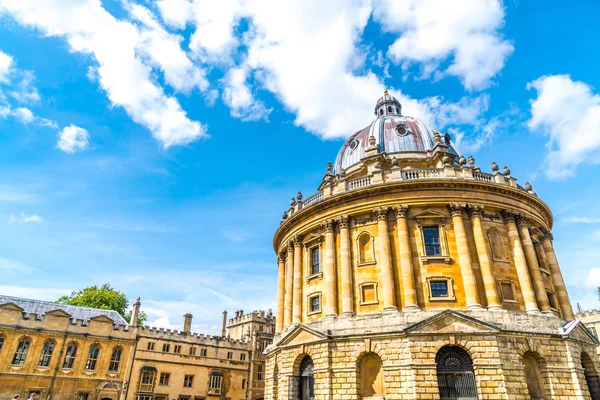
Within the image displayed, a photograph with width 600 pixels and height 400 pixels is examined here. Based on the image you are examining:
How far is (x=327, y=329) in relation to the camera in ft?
80.2

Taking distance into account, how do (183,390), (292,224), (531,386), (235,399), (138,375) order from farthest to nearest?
(235,399), (183,390), (138,375), (292,224), (531,386)

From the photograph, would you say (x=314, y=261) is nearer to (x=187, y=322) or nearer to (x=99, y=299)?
(x=187, y=322)

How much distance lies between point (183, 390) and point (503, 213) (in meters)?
40.1

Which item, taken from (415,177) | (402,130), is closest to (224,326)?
(402,130)

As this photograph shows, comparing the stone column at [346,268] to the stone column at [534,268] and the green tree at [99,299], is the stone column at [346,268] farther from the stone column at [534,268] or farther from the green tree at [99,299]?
the green tree at [99,299]

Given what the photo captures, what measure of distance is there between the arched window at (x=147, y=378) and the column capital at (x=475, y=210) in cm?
3839

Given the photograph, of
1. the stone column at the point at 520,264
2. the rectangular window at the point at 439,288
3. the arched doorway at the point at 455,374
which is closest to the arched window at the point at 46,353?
the arched doorway at the point at 455,374

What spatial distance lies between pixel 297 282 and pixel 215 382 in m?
27.5

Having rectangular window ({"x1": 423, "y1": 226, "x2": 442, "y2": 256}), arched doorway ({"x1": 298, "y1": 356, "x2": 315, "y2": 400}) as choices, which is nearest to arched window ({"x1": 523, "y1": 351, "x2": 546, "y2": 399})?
rectangular window ({"x1": 423, "y1": 226, "x2": 442, "y2": 256})

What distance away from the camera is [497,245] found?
25734 millimetres

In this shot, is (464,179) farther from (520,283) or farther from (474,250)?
(520,283)

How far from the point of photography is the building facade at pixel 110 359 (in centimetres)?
3766

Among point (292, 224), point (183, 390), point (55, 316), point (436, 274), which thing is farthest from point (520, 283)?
point (55, 316)

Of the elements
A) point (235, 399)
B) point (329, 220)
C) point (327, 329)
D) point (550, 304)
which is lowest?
point (235, 399)
